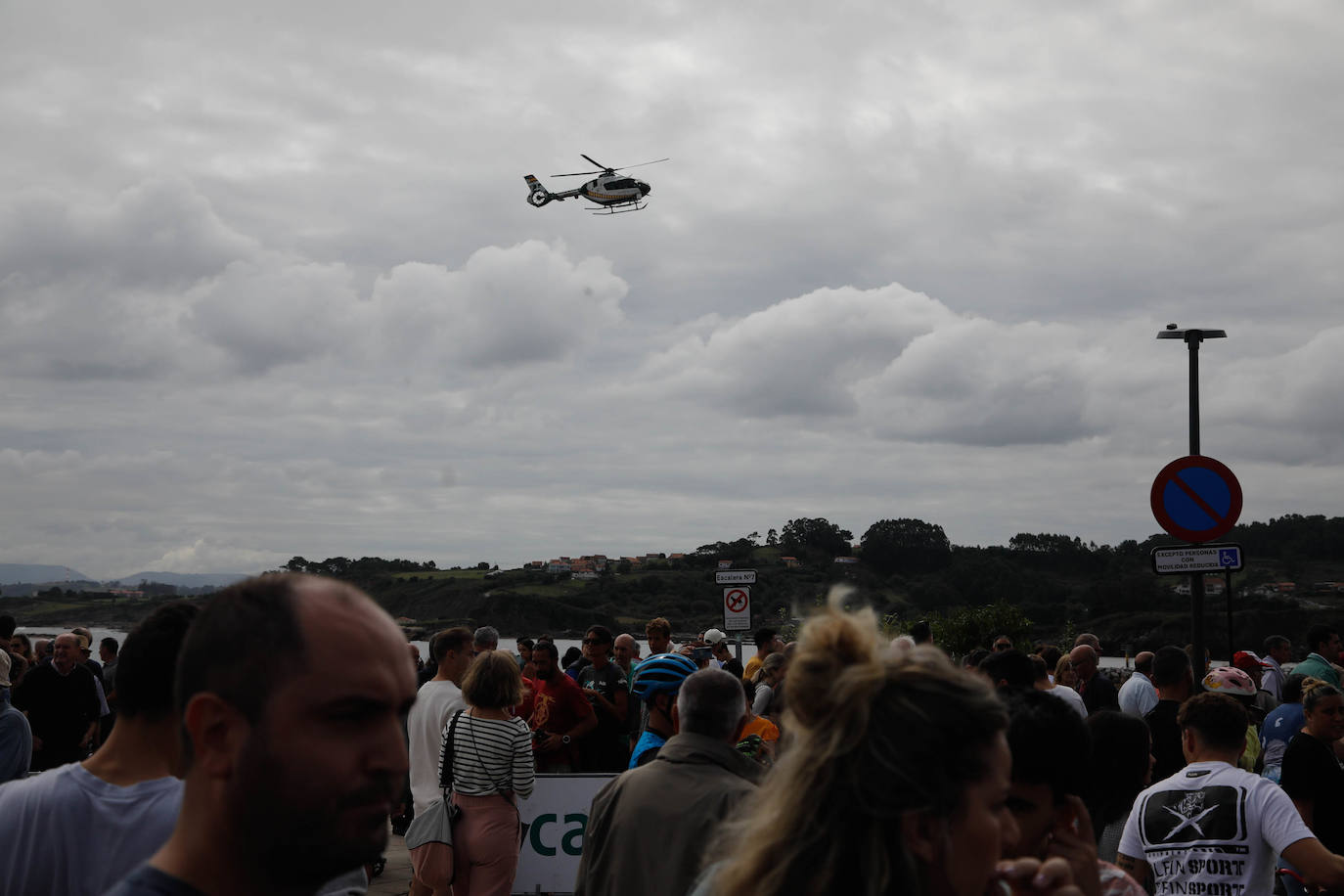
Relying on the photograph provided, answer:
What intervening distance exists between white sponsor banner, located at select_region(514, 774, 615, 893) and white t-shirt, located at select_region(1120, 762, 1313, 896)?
551cm

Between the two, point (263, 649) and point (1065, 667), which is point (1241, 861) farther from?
point (1065, 667)

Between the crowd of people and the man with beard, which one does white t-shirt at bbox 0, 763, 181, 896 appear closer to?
the crowd of people

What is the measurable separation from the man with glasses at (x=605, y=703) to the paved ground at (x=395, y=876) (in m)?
1.93

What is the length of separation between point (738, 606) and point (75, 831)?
12.5 metres


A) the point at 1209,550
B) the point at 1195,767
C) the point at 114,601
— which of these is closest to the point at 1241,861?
the point at 1195,767

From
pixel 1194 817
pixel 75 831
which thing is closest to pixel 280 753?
pixel 75 831

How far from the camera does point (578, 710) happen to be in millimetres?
9891

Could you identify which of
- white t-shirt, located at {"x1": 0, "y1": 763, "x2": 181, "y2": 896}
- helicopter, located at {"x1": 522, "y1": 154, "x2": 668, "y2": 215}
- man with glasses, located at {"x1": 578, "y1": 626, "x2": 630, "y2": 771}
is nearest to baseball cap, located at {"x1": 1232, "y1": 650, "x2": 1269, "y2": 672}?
man with glasses, located at {"x1": 578, "y1": 626, "x2": 630, "y2": 771}

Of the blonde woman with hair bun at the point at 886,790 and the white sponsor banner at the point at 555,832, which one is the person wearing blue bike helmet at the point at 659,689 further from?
the blonde woman with hair bun at the point at 886,790

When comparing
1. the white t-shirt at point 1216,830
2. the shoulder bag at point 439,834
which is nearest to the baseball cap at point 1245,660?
the white t-shirt at point 1216,830

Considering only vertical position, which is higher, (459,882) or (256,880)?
(256,880)

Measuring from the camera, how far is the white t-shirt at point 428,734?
26.3 feet

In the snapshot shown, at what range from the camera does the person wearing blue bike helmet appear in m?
5.89

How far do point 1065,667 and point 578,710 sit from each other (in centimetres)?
422
